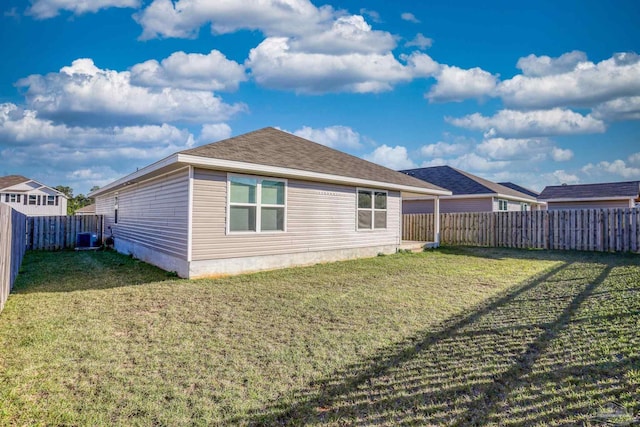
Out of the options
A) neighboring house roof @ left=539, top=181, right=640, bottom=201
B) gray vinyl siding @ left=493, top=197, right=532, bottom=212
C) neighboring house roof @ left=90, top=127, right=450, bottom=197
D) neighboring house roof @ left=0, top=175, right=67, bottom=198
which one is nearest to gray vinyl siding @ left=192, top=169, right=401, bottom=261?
neighboring house roof @ left=90, top=127, right=450, bottom=197

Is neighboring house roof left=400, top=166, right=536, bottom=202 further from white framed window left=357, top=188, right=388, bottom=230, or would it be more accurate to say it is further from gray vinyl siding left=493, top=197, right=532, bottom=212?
white framed window left=357, top=188, right=388, bottom=230

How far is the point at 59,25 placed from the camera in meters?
13.3

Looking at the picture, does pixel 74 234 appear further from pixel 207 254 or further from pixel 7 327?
pixel 7 327

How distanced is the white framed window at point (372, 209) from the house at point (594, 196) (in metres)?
Result: 19.0

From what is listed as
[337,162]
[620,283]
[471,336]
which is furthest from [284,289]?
[620,283]

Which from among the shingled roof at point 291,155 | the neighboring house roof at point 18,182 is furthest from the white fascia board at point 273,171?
the neighboring house roof at point 18,182

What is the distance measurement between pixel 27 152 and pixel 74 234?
74.5 ft

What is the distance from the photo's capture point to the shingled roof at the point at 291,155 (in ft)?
26.7

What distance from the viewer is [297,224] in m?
9.53

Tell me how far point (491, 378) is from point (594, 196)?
26.6 meters

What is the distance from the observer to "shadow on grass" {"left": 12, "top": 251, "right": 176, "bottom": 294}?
6.98 meters

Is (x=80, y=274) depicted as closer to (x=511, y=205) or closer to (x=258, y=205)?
(x=258, y=205)

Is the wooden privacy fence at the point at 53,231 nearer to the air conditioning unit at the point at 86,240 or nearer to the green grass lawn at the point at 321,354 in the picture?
the air conditioning unit at the point at 86,240

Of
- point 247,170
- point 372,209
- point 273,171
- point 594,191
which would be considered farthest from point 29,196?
point 594,191
